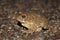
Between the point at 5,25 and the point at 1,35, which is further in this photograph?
the point at 5,25

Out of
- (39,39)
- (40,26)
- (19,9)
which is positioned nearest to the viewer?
(39,39)

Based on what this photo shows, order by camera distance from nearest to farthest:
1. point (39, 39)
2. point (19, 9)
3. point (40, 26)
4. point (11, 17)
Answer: point (39, 39)
point (40, 26)
point (11, 17)
point (19, 9)

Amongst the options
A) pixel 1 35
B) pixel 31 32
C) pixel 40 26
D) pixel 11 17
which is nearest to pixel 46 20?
pixel 40 26

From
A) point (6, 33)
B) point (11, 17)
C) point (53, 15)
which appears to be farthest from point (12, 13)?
point (53, 15)

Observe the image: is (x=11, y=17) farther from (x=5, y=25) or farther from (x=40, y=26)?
(x=40, y=26)

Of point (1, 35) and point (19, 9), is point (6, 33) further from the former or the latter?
point (19, 9)

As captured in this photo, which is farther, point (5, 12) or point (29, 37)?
point (5, 12)
